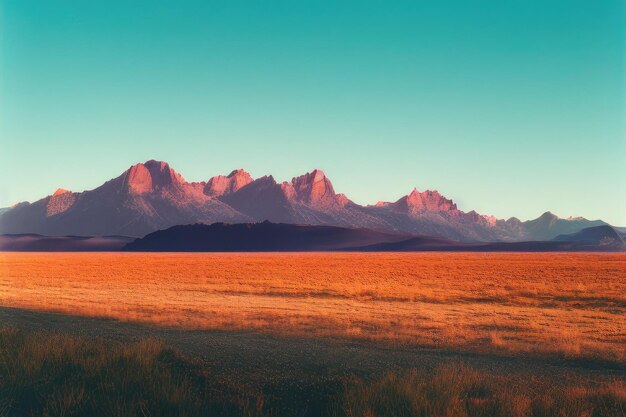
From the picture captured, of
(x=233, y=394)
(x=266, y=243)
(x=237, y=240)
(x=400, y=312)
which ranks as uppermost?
(x=237, y=240)

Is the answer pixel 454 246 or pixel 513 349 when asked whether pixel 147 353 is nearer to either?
pixel 513 349

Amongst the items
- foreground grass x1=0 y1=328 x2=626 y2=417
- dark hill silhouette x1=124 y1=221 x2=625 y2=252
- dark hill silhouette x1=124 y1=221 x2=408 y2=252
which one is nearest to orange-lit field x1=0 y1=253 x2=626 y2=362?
foreground grass x1=0 y1=328 x2=626 y2=417

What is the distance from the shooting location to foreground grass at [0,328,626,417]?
29.3 ft

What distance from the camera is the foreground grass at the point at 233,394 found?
8.94m

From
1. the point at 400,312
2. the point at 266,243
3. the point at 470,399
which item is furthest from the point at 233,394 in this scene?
the point at 266,243

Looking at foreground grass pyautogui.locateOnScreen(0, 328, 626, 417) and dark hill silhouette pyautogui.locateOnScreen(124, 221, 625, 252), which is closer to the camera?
foreground grass pyautogui.locateOnScreen(0, 328, 626, 417)

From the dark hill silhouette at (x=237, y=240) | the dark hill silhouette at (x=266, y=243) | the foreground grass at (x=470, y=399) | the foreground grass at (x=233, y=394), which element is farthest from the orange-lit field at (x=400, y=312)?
the dark hill silhouette at (x=266, y=243)

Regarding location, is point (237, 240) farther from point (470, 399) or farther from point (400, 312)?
point (470, 399)

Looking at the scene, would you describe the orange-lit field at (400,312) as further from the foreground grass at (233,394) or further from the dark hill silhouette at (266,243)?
the dark hill silhouette at (266,243)

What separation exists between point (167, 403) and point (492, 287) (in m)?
34.1

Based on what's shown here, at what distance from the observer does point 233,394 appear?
9.73 meters

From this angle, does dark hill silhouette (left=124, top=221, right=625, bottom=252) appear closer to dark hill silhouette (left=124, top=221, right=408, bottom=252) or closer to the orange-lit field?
dark hill silhouette (left=124, top=221, right=408, bottom=252)

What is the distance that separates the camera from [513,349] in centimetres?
1512

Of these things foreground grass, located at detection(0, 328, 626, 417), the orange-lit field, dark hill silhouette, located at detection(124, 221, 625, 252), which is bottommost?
the orange-lit field
